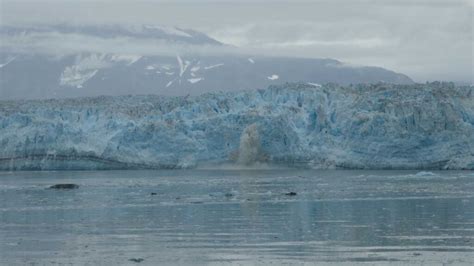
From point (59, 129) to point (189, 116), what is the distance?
22.4ft

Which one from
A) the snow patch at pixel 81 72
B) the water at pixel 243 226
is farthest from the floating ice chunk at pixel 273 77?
the water at pixel 243 226

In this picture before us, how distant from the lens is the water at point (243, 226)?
1316 centimetres

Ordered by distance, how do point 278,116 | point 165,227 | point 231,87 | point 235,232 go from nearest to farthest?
1. point 235,232
2. point 165,227
3. point 278,116
4. point 231,87

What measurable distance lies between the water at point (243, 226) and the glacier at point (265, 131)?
12.9 meters

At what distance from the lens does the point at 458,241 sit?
14367mm

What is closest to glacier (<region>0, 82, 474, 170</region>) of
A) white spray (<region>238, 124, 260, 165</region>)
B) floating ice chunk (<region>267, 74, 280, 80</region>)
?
white spray (<region>238, 124, 260, 165</region>)

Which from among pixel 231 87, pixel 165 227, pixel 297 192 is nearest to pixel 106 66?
pixel 231 87

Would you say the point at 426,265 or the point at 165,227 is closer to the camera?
the point at 426,265

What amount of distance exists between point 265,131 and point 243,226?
93.0 feet

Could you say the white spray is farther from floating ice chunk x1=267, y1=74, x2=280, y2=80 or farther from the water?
floating ice chunk x1=267, y1=74, x2=280, y2=80

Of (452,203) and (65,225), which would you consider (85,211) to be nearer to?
(65,225)

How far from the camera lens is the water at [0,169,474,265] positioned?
13.2 m

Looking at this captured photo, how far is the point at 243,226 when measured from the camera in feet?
57.0

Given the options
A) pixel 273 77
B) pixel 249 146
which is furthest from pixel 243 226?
pixel 273 77
